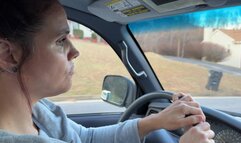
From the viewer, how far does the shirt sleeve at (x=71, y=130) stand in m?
1.45

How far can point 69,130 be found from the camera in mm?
1535


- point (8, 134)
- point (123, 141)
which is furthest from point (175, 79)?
point (8, 134)

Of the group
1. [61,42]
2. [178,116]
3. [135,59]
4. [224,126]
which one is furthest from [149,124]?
[135,59]

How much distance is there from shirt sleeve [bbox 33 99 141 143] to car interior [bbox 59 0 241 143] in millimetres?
241

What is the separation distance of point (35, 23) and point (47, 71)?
0.14 metres

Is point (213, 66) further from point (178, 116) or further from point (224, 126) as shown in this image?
point (178, 116)

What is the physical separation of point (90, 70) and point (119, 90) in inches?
17.0

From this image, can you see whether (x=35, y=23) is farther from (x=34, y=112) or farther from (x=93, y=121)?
(x=93, y=121)

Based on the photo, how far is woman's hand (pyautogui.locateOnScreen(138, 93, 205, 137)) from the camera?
131cm

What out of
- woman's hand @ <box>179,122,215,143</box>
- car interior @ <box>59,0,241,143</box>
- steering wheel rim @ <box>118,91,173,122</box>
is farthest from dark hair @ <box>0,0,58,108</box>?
steering wheel rim @ <box>118,91,173,122</box>

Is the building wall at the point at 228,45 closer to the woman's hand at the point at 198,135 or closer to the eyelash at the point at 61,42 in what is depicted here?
the woman's hand at the point at 198,135

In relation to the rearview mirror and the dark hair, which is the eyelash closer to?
the dark hair

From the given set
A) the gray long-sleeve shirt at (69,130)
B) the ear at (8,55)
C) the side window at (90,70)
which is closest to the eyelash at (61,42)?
the ear at (8,55)

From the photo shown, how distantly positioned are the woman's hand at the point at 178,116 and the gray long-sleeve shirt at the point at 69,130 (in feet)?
0.24
